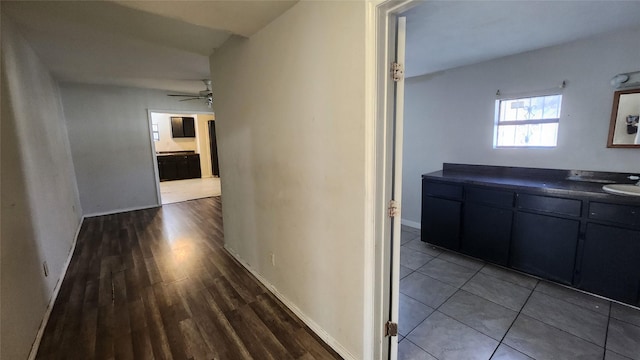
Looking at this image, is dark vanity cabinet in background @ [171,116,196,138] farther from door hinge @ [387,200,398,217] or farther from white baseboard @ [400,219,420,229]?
door hinge @ [387,200,398,217]

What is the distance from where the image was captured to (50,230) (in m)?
2.54

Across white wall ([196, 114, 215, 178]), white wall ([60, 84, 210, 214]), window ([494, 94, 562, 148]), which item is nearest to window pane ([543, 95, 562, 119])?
window ([494, 94, 562, 148])

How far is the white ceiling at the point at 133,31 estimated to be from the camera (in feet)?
5.62

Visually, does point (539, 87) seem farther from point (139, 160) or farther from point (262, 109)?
point (139, 160)

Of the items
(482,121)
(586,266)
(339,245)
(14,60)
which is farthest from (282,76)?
(586,266)

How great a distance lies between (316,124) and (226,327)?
64.0 inches

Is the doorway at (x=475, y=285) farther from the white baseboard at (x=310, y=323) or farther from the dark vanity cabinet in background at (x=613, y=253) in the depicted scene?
the white baseboard at (x=310, y=323)

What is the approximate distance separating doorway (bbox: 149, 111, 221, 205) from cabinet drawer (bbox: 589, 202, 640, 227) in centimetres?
775

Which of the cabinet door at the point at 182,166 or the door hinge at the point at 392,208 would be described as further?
the cabinet door at the point at 182,166

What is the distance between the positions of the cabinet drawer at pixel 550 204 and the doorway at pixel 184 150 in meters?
7.28

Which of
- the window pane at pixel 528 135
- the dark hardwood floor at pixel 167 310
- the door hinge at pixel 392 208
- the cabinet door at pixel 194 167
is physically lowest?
the dark hardwood floor at pixel 167 310

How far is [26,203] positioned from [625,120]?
4980mm

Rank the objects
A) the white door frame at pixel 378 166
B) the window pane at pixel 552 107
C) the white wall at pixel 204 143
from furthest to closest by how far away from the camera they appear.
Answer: the white wall at pixel 204 143 < the window pane at pixel 552 107 < the white door frame at pixel 378 166

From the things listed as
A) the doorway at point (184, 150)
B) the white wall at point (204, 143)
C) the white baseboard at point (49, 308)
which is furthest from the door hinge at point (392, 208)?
the white wall at point (204, 143)
